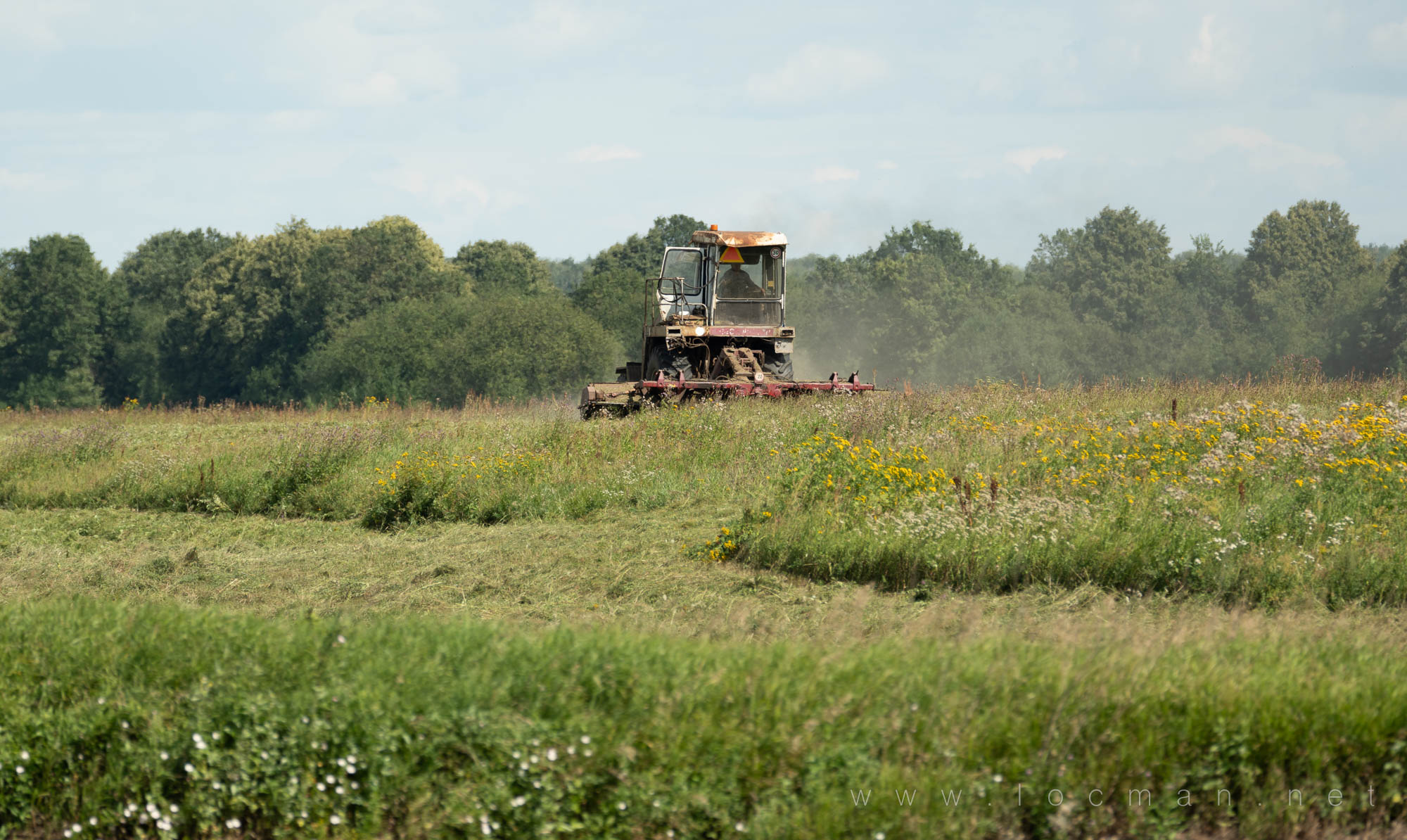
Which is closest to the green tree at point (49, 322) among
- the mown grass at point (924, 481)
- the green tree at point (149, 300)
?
the green tree at point (149, 300)

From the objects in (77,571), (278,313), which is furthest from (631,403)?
(278,313)

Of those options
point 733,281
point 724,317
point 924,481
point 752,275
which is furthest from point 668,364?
point 924,481

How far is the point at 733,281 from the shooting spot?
776 inches

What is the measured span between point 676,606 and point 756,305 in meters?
12.8

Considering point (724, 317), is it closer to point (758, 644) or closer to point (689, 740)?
point (758, 644)

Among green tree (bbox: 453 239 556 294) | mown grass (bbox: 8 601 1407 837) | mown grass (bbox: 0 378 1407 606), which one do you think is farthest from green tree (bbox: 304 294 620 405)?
mown grass (bbox: 8 601 1407 837)

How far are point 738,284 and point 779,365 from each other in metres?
1.70

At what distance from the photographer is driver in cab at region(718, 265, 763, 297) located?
19688 millimetres

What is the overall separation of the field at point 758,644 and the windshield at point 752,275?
7.73 m

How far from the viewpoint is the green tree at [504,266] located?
65.6m

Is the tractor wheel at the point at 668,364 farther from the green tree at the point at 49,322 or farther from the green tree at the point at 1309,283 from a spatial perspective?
the green tree at the point at 49,322

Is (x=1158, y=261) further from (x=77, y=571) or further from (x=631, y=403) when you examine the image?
(x=77, y=571)

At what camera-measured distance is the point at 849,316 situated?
219ft

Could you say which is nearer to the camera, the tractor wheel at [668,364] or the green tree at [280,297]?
the tractor wheel at [668,364]
